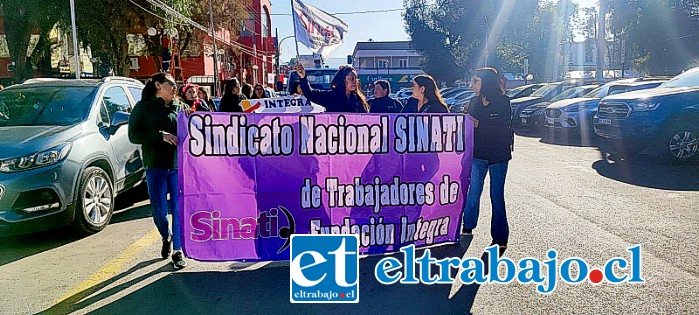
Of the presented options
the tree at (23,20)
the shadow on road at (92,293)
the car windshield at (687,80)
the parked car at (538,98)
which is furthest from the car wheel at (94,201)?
the tree at (23,20)

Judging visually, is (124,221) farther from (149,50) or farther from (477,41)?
(477,41)

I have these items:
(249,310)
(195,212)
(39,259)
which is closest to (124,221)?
(39,259)

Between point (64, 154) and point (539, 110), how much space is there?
649 inches

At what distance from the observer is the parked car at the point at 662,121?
10867mm

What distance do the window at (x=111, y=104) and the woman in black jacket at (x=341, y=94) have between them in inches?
102

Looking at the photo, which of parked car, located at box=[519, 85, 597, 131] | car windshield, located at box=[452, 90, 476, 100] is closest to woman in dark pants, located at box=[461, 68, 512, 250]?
parked car, located at box=[519, 85, 597, 131]

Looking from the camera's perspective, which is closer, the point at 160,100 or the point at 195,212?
the point at 195,212

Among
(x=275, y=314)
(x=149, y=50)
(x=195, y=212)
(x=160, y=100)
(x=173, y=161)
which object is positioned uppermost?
(x=149, y=50)

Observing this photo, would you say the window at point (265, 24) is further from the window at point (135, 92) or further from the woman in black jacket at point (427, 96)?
the woman in black jacket at point (427, 96)

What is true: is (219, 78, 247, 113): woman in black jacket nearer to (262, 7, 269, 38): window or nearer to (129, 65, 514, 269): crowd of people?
(129, 65, 514, 269): crowd of people

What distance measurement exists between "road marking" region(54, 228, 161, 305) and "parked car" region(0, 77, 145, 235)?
27.7 inches

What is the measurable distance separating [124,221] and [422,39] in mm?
44090

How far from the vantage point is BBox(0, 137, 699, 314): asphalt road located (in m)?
4.39

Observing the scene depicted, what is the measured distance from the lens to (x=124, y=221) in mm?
7258
